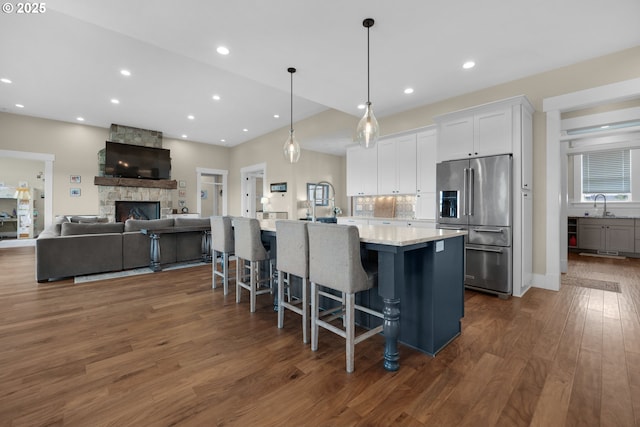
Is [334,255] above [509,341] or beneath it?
above

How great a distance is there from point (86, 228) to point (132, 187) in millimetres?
4284

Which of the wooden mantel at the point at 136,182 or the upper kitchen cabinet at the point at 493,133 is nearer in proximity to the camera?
the upper kitchen cabinet at the point at 493,133

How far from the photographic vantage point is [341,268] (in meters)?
1.88

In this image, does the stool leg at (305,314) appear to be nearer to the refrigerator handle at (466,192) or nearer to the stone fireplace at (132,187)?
the refrigerator handle at (466,192)

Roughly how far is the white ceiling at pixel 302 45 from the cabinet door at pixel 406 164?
606 mm

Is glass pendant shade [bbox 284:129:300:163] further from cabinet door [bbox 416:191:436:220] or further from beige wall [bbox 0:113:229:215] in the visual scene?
beige wall [bbox 0:113:229:215]

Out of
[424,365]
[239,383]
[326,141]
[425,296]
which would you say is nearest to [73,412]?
[239,383]

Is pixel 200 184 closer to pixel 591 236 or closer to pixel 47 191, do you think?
pixel 47 191

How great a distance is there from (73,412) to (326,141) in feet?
20.8

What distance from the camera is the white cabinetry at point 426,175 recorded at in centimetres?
450

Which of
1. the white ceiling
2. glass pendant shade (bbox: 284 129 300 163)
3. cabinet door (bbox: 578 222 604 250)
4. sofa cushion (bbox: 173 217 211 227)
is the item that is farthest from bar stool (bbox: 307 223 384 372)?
cabinet door (bbox: 578 222 604 250)

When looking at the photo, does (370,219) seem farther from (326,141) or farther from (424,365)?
(424,365)

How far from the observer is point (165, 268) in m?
4.79

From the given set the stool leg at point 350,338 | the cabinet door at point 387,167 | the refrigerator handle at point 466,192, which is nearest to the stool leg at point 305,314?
the stool leg at point 350,338
